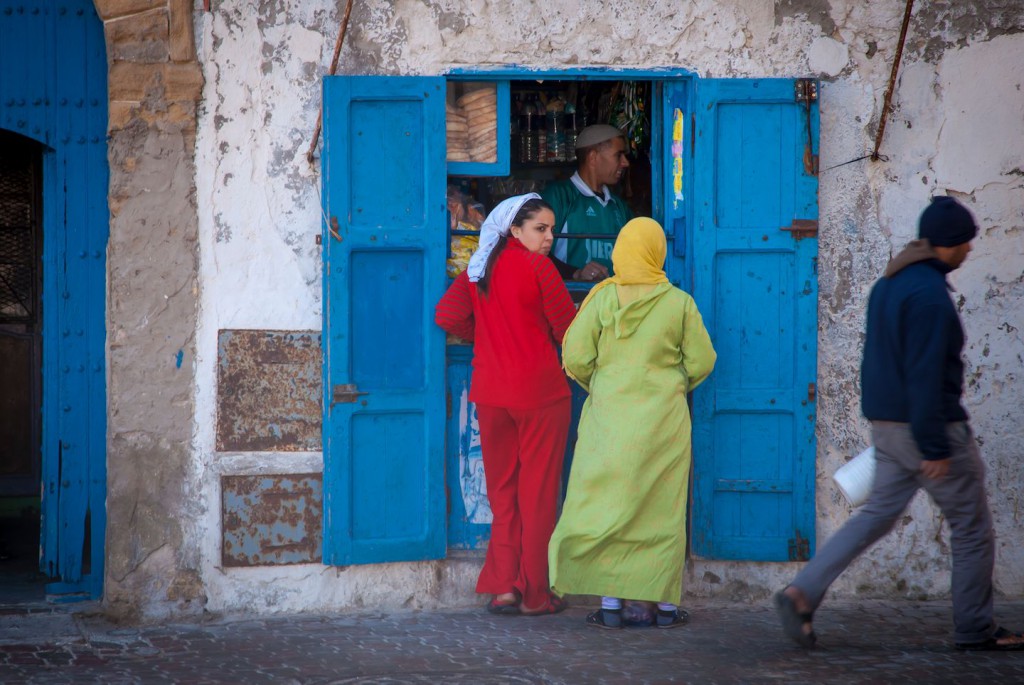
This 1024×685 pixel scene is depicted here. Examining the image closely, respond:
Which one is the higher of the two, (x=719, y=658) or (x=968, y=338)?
(x=968, y=338)

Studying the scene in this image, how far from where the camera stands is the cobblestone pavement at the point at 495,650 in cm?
424

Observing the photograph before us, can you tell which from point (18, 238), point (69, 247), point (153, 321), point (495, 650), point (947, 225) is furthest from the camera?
point (18, 238)

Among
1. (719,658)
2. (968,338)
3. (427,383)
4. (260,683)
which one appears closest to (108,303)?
(427,383)

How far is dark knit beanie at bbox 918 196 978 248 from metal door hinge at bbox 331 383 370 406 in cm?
251

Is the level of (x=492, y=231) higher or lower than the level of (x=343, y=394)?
higher

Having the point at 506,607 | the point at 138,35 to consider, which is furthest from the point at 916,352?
the point at 138,35

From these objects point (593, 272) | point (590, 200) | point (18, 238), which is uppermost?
point (590, 200)

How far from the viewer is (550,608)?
524cm

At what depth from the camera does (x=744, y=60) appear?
17.4 ft

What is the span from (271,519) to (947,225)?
3120 mm

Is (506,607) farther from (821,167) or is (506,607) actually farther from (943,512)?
(821,167)

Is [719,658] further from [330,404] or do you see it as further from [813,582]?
[330,404]

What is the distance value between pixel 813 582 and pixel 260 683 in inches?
82.3

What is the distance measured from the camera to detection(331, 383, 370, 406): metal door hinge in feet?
16.8
